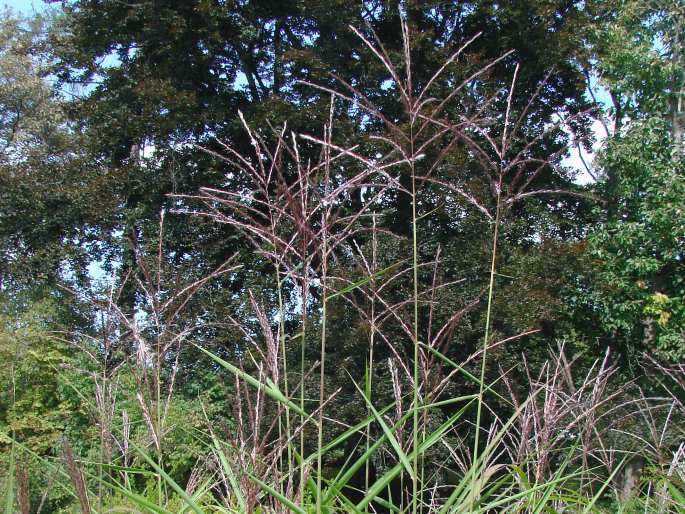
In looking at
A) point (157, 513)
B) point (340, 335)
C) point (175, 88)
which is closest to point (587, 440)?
point (157, 513)

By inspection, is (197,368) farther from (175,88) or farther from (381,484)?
(381,484)

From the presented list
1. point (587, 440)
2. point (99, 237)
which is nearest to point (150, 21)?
point (99, 237)

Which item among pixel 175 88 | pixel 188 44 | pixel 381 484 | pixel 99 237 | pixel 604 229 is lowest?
pixel 381 484

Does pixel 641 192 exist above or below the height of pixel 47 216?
below

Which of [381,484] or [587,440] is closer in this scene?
[381,484]

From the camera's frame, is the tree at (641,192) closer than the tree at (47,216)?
Yes

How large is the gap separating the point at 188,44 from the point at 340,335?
229 inches

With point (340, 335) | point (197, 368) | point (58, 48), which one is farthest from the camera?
point (58, 48)

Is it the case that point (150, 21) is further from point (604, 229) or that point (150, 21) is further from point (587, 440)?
point (587, 440)

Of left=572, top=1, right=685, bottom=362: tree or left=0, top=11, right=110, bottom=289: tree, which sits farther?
left=0, top=11, right=110, bottom=289: tree

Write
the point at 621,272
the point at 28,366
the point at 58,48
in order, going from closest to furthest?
the point at 621,272, the point at 28,366, the point at 58,48

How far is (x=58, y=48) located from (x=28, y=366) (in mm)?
6005

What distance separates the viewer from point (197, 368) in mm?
10398

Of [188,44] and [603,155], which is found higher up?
[188,44]
